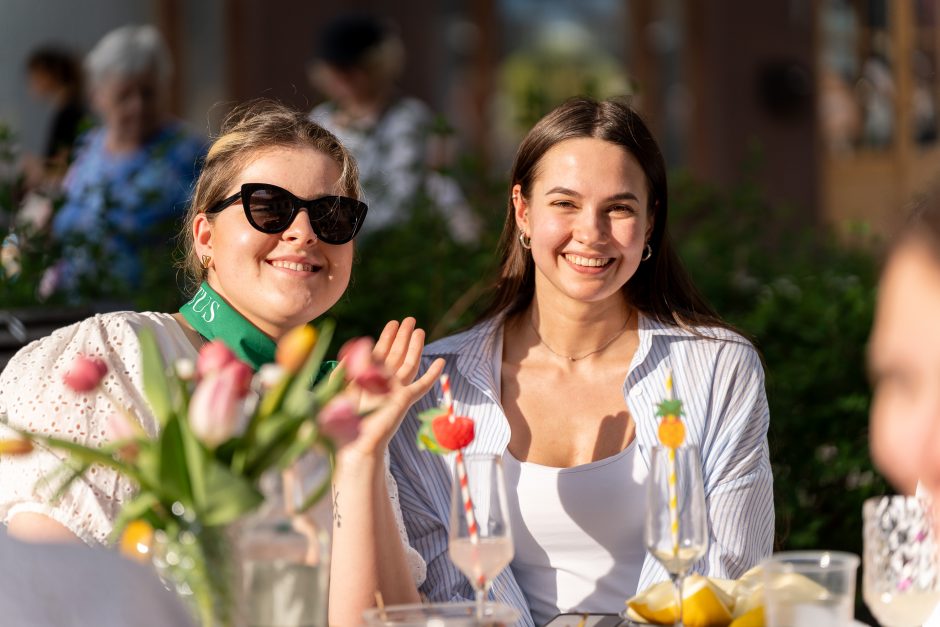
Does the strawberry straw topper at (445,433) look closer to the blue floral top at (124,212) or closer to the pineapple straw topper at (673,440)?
the pineapple straw topper at (673,440)

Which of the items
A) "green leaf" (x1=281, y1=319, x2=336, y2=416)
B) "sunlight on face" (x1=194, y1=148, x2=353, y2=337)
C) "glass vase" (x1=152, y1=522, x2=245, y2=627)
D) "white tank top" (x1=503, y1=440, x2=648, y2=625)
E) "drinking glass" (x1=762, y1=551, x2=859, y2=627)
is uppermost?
"sunlight on face" (x1=194, y1=148, x2=353, y2=337)

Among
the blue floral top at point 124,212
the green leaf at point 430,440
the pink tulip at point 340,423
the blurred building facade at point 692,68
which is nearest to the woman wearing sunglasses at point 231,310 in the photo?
the green leaf at point 430,440

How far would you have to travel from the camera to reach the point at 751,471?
2.77 m

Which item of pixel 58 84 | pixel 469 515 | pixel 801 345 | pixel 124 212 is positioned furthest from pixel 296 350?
pixel 58 84

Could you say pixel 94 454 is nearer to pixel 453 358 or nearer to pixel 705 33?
pixel 453 358

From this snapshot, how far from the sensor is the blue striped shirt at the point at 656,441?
2709 mm

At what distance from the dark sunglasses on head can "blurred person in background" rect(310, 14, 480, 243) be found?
145 centimetres

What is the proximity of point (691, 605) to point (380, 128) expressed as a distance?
3.22 meters

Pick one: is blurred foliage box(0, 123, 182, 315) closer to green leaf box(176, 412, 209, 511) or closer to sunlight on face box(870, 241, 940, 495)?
green leaf box(176, 412, 209, 511)

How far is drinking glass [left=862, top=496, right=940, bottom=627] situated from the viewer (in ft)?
5.41

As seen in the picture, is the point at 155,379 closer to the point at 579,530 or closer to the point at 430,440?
the point at 430,440

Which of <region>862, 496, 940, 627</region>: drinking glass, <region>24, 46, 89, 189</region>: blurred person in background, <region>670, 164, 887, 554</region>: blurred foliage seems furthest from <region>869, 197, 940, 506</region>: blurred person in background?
<region>24, 46, 89, 189</region>: blurred person in background

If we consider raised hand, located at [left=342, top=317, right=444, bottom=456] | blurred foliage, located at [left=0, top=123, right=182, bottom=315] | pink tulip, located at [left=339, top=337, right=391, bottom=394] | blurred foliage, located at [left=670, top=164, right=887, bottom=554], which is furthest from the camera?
blurred foliage, located at [left=670, top=164, right=887, bottom=554]

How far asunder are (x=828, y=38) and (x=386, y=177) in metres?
6.98
